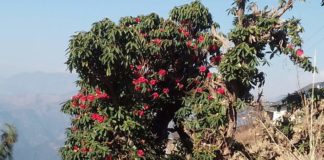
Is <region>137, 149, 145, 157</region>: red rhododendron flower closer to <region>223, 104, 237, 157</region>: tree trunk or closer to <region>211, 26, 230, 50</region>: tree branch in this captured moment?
<region>223, 104, 237, 157</region>: tree trunk

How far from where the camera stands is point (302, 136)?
12.9m

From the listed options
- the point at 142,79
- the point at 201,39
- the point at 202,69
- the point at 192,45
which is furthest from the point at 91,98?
the point at 201,39

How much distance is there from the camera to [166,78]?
1324 cm

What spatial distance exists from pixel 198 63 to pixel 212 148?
2807mm

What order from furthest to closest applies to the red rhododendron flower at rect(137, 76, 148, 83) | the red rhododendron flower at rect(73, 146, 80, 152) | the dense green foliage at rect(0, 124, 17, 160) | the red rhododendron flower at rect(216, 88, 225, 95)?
1. the dense green foliage at rect(0, 124, 17, 160)
2. the red rhododendron flower at rect(216, 88, 225, 95)
3. the red rhododendron flower at rect(73, 146, 80, 152)
4. the red rhododendron flower at rect(137, 76, 148, 83)

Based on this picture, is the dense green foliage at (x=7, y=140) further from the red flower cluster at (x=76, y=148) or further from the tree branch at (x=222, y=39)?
the tree branch at (x=222, y=39)

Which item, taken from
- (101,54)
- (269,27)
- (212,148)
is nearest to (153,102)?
(212,148)

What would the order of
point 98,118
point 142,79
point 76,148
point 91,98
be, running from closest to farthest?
1. point 98,118
2. point 91,98
3. point 142,79
4. point 76,148

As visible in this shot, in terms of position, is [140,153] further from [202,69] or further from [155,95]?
[202,69]

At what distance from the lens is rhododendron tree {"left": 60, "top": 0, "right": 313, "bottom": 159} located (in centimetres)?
1081

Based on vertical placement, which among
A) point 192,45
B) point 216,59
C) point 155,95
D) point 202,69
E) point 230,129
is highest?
point 192,45

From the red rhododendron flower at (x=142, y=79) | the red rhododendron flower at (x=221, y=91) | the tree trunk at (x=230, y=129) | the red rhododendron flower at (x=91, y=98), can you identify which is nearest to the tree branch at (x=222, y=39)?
the red rhododendron flower at (x=221, y=91)

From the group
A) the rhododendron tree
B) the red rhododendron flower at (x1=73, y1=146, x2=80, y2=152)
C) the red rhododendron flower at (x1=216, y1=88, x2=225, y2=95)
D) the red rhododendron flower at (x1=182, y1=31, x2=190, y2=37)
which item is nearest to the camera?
the rhododendron tree

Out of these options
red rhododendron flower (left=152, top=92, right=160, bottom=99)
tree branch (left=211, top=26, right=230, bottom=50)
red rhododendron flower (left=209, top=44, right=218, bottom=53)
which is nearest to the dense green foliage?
red rhododendron flower (left=152, top=92, right=160, bottom=99)
